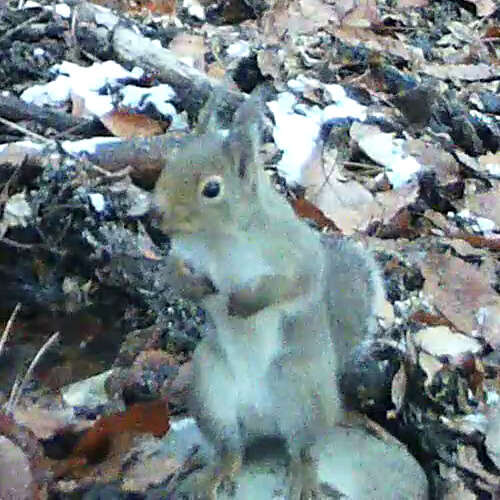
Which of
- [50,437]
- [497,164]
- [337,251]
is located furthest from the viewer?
[497,164]

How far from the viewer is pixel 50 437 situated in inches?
116

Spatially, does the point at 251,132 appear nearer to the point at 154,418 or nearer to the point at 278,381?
the point at 278,381

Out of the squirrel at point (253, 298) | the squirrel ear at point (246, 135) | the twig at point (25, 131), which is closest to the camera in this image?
the squirrel ear at point (246, 135)

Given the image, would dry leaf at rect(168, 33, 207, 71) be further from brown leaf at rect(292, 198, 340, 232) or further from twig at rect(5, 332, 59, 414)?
twig at rect(5, 332, 59, 414)

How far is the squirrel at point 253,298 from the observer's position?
2.39 m

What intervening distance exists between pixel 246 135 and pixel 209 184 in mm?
126

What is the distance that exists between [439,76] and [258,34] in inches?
30.5

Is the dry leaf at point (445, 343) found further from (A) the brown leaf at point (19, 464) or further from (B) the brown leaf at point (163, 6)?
(B) the brown leaf at point (163, 6)

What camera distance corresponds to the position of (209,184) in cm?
238

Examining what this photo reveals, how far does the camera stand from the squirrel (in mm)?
2393

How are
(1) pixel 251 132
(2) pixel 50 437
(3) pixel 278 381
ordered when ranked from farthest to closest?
(2) pixel 50 437, (3) pixel 278 381, (1) pixel 251 132

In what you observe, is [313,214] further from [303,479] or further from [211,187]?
[211,187]

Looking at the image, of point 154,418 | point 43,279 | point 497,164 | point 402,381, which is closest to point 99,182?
point 43,279

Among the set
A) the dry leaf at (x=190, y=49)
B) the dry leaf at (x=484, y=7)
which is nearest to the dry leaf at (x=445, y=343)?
the dry leaf at (x=190, y=49)
